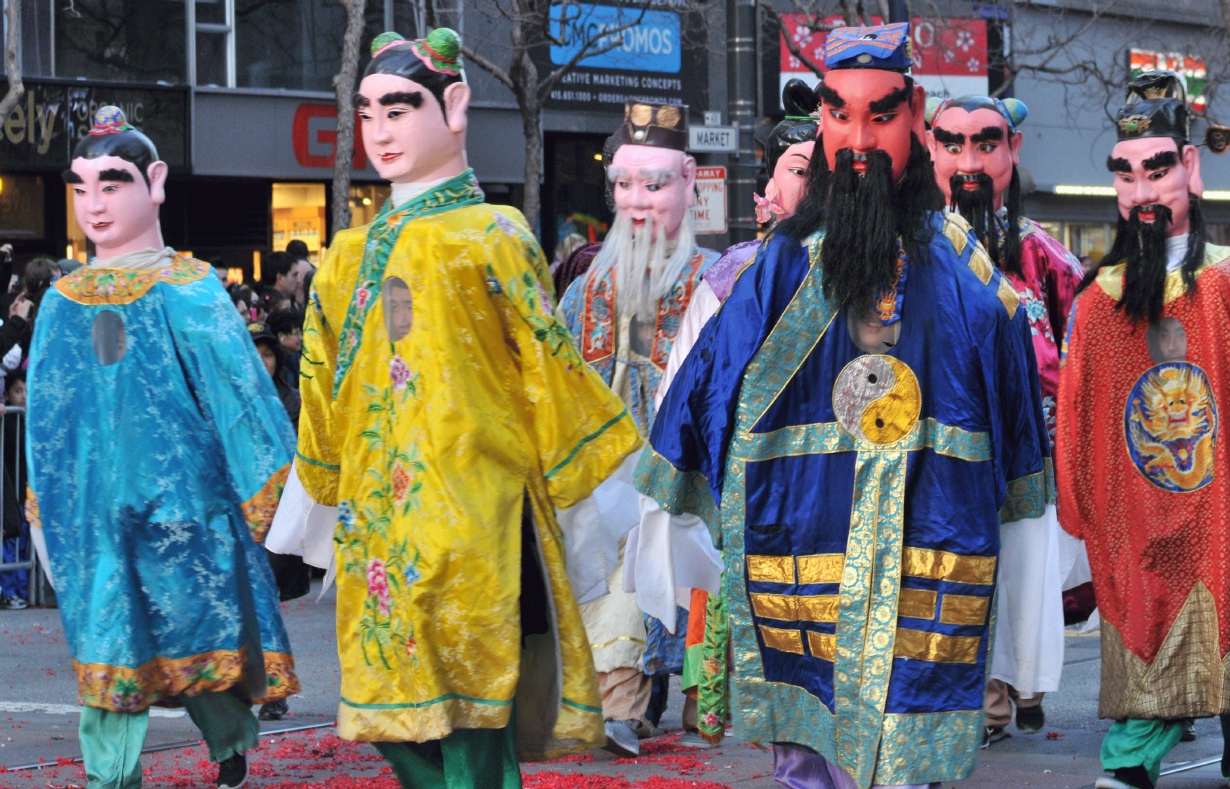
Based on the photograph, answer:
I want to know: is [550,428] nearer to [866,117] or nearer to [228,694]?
[866,117]

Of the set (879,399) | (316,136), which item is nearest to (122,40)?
(316,136)

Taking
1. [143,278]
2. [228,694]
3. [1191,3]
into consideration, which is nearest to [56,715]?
[228,694]

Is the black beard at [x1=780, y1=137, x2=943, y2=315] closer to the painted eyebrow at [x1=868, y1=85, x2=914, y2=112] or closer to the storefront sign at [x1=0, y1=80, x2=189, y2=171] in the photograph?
the painted eyebrow at [x1=868, y1=85, x2=914, y2=112]

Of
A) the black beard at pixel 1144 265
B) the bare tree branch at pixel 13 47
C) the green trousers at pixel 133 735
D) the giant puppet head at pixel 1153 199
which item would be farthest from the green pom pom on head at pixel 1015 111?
the bare tree branch at pixel 13 47

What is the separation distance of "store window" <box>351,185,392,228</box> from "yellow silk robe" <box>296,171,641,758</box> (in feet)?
48.4

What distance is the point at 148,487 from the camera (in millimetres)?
5301

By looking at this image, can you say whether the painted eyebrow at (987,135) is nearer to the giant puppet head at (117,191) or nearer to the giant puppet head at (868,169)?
the giant puppet head at (868,169)

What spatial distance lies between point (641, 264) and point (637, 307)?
164mm

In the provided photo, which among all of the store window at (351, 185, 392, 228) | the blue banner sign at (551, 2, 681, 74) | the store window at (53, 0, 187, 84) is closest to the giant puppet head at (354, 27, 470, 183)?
the store window at (53, 0, 187, 84)

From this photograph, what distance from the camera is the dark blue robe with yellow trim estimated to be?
361 cm

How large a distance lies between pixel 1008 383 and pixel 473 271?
123 centimetres

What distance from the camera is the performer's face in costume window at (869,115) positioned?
3.80m

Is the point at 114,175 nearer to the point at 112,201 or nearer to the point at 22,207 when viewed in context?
the point at 112,201

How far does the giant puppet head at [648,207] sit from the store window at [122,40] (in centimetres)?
1087
